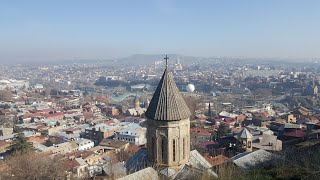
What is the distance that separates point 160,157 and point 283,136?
58.1ft

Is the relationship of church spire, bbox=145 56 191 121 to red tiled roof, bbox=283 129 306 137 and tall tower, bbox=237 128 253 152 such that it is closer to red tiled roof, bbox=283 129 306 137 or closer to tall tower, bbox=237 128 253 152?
tall tower, bbox=237 128 253 152

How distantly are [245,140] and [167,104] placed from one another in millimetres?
10504

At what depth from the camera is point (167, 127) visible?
10586 mm

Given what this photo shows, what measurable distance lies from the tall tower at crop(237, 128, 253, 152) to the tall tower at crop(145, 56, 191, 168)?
9551mm

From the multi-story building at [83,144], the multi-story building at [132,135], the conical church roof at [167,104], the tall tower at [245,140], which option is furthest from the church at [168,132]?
the multi-story building at [132,135]

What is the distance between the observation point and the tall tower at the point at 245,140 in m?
19.6

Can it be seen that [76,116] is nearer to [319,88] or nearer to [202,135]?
[202,135]

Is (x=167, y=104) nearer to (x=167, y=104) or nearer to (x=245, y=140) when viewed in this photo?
(x=167, y=104)

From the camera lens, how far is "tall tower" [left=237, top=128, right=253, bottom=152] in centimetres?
1958

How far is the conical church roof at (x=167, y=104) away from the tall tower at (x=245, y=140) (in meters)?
9.76

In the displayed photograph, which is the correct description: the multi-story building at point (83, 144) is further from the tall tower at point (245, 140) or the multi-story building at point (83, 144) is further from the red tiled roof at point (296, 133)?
the red tiled roof at point (296, 133)

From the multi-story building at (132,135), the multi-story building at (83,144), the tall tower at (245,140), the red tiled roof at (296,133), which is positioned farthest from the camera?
the multi-story building at (132,135)

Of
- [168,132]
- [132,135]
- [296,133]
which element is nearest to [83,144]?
→ [132,135]

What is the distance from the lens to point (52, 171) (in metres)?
18.3
